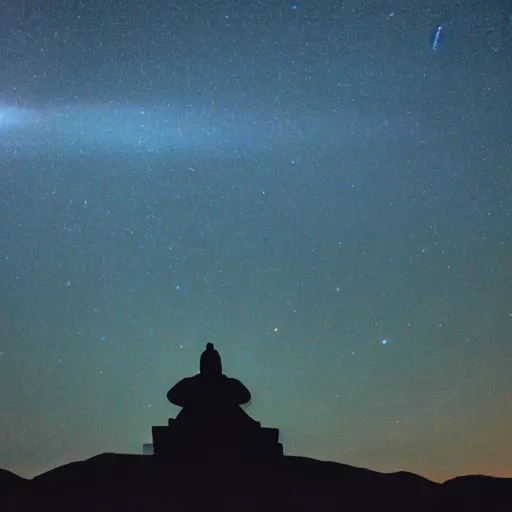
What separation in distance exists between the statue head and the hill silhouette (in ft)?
0.05

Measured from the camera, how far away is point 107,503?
36.1 feet

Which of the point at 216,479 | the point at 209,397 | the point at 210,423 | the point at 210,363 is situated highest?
the point at 210,363

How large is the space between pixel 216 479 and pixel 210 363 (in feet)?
6.04

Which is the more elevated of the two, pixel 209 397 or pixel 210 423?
pixel 209 397

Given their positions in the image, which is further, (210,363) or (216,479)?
(210,363)

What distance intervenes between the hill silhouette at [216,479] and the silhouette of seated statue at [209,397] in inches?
0.7

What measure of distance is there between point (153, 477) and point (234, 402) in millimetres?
1773

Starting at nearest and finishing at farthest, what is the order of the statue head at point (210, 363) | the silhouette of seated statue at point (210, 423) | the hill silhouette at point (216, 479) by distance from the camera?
the hill silhouette at point (216, 479) → the silhouette of seated statue at point (210, 423) → the statue head at point (210, 363)

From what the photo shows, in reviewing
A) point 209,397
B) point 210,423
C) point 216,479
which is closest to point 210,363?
point 209,397

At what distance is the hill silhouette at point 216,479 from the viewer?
1130 cm

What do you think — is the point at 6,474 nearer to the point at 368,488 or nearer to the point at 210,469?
the point at 210,469

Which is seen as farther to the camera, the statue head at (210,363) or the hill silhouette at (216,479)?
the statue head at (210,363)

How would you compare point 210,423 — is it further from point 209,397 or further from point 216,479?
point 216,479

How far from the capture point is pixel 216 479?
11750 mm
